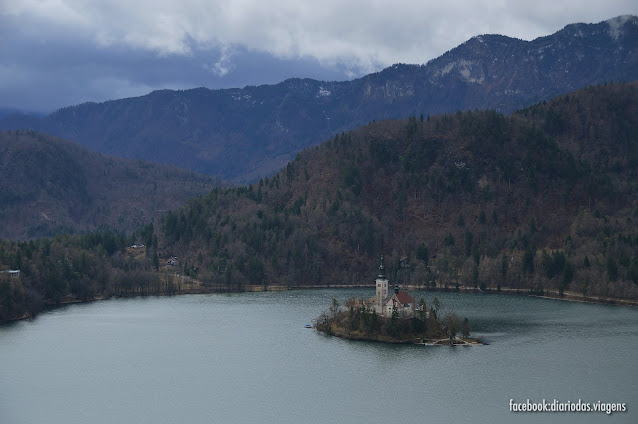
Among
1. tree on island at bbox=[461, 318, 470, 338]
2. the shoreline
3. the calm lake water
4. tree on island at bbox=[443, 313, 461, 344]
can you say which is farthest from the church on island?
the shoreline

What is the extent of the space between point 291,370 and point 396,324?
19.7 meters

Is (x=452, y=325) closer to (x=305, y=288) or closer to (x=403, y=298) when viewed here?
(x=403, y=298)

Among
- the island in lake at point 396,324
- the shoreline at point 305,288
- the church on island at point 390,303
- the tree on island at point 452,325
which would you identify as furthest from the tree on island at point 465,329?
the shoreline at point 305,288

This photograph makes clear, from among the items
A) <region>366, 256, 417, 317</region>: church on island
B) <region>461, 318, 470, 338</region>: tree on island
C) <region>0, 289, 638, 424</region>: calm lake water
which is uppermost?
<region>366, 256, 417, 317</region>: church on island

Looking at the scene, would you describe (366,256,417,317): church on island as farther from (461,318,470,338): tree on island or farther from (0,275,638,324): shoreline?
(0,275,638,324): shoreline

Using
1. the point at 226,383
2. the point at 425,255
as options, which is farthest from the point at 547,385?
the point at 425,255

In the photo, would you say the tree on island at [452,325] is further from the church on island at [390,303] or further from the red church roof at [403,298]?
the red church roof at [403,298]

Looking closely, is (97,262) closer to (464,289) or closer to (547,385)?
(464,289)

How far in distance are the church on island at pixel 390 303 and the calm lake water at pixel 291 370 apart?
6661 millimetres

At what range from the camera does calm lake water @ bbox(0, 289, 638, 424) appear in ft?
277

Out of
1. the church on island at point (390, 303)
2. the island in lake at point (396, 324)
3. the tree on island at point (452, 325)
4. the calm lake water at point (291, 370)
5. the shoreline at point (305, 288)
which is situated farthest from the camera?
the shoreline at point (305, 288)

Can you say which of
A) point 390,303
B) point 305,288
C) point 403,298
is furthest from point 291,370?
point 305,288

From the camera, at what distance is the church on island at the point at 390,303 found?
117781 mm

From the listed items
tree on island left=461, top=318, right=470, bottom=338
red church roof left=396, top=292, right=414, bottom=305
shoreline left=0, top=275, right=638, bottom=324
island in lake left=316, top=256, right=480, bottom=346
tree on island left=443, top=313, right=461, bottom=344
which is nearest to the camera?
tree on island left=443, top=313, right=461, bottom=344
